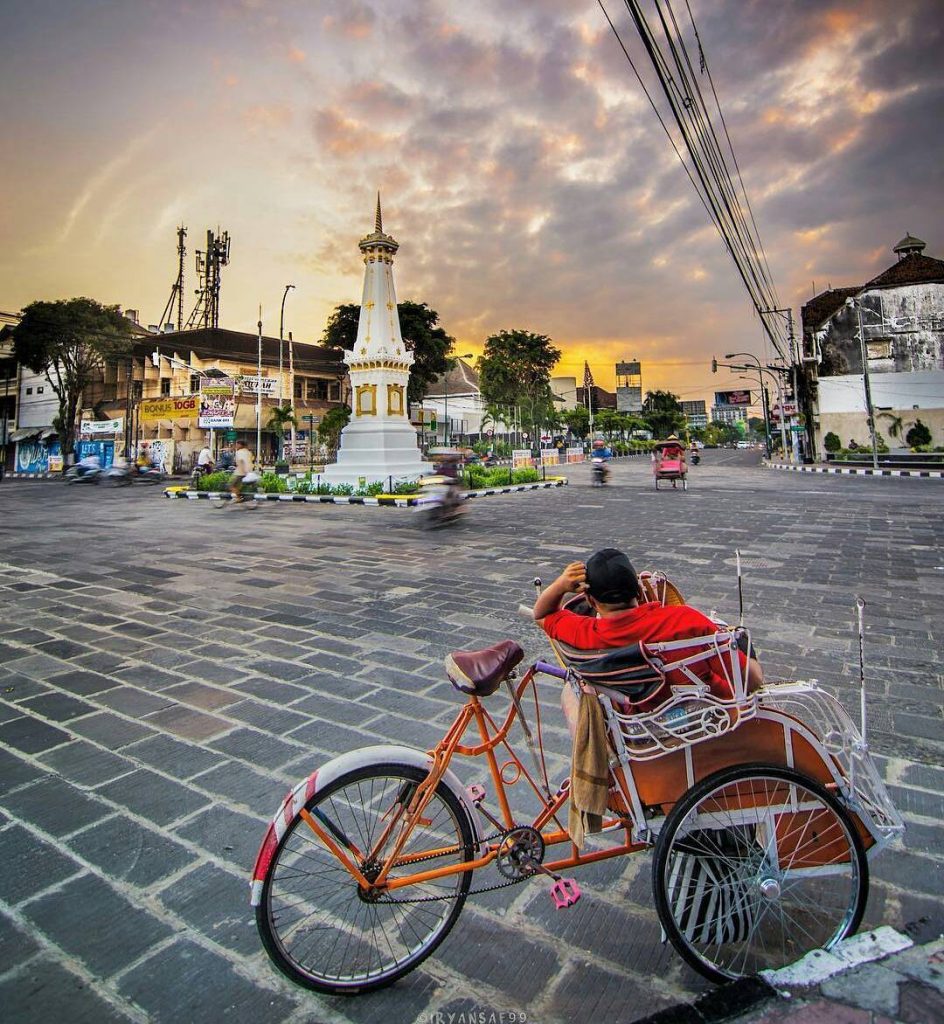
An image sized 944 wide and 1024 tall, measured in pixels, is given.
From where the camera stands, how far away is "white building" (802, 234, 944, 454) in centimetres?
3581

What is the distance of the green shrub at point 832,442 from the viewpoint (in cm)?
3780

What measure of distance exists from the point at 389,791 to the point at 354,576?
19.2 feet

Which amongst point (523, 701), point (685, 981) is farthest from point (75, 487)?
point (685, 981)

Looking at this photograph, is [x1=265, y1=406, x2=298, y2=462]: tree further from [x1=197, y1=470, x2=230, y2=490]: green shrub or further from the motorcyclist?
[x1=197, y1=470, x2=230, y2=490]: green shrub

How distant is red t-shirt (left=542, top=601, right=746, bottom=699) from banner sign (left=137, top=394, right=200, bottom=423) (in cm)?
3907

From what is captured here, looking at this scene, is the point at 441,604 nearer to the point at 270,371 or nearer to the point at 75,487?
the point at 75,487

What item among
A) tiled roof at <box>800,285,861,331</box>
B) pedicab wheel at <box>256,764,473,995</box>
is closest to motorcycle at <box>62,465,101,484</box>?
pedicab wheel at <box>256,764,473,995</box>

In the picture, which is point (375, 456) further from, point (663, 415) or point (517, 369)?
point (663, 415)

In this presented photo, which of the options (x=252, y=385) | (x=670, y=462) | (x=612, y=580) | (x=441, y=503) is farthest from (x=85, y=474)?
(x=612, y=580)

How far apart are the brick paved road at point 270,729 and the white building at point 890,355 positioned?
106ft

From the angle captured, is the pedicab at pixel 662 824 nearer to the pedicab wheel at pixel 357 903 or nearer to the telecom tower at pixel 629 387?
the pedicab wheel at pixel 357 903

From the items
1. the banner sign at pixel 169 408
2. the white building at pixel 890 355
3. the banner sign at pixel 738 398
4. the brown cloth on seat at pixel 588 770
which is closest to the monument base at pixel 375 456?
the brown cloth on seat at pixel 588 770

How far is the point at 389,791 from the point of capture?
6.24 feet

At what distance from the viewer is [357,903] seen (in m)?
2.03
